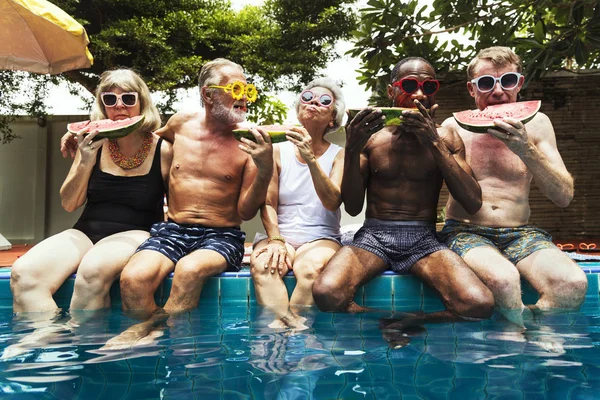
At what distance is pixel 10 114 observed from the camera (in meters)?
13.9

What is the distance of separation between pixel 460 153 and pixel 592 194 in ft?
27.9

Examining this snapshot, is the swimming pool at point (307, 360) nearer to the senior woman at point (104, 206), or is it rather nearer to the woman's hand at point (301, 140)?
the senior woman at point (104, 206)

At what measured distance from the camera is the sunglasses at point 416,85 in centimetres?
398

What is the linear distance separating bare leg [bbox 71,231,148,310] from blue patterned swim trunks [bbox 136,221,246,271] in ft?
0.53

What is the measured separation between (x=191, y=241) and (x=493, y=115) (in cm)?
239

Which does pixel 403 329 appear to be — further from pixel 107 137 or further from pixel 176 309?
pixel 107 137

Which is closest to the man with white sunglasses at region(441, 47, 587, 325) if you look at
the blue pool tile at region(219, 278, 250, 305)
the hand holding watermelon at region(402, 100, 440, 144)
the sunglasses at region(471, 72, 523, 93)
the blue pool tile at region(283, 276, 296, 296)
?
the sunglasses at region(471, 72, 523, 93)

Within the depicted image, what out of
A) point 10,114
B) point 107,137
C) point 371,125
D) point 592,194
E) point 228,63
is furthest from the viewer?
point 10,114

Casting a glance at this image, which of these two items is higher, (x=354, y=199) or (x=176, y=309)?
(x=354, y=199)

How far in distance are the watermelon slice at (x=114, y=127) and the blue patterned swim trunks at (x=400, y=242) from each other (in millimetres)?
1805

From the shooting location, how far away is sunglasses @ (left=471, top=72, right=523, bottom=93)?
408 centimetres

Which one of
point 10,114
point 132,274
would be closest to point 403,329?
point 132,274

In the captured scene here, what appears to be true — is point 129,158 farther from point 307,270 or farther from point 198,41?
point 198,41

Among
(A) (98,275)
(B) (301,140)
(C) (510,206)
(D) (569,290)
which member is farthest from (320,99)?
(D) (569,290)
